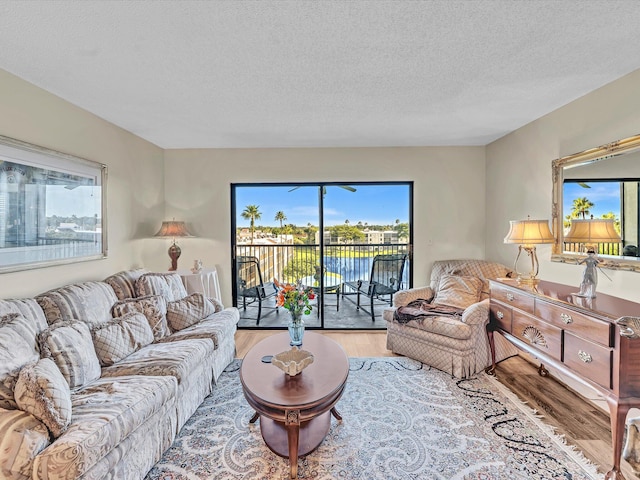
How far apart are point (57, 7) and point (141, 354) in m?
2.14

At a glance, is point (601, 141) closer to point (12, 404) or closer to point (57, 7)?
point (57, 7)

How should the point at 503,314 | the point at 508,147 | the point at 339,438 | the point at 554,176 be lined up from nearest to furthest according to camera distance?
the point at 339,438
the point at 503,314
the point at 554,176
the point at 508,147

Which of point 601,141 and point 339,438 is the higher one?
point 601,141

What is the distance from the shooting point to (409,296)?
347cm

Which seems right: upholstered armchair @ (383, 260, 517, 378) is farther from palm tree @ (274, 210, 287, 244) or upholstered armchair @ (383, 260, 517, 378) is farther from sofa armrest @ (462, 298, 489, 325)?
palm tree @ (274, 210, 287, 244)

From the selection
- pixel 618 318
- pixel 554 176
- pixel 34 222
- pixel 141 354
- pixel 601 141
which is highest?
pixel 601 141

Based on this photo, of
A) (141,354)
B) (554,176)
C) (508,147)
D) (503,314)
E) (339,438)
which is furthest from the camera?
(508,147)

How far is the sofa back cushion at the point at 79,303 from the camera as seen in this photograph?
7.01 ft

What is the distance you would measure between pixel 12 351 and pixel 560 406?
3.62 m

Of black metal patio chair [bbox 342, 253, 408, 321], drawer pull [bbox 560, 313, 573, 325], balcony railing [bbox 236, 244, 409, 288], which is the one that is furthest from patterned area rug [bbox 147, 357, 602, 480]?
balcony railing [bbox 236, 244, 409, 288]

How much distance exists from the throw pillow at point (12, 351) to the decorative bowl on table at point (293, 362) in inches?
50.1

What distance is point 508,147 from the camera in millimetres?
3582

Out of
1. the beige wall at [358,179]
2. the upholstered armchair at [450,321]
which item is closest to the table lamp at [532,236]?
the upholstered armchair at [450,321]

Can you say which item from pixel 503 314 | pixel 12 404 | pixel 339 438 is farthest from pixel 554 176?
pixel 12 404
